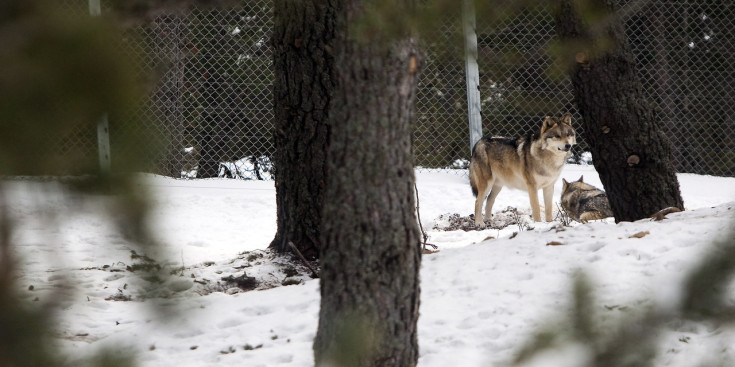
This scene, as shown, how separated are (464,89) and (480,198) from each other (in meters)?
2.13

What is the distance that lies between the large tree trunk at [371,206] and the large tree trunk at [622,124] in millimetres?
2791

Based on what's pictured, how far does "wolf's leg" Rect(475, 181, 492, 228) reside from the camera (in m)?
7.81

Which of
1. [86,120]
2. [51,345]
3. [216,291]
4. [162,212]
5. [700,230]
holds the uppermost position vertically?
[86,120]

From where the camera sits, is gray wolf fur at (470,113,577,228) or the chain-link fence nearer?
gray wolf fur at (470,113,577,228)

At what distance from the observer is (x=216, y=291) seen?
4.39 meters

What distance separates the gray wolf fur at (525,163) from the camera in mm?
7918

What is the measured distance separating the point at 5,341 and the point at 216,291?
354cm

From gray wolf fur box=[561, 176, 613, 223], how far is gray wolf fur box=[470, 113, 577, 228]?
25 cm

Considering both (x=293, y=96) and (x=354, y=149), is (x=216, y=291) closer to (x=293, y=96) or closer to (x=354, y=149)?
(x=293, y=96)

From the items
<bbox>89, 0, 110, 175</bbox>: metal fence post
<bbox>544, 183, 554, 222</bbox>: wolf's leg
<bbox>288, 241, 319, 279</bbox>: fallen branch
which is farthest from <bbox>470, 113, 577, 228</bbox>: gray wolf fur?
<bbox>89, 0, 110, 175</bbox>: metal fence post

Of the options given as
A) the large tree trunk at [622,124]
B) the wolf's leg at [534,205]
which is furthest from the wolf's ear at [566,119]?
the large tree trunk at [622,124]

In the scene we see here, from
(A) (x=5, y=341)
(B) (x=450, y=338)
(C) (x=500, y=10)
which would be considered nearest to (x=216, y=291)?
(B) (x=450, y=338)

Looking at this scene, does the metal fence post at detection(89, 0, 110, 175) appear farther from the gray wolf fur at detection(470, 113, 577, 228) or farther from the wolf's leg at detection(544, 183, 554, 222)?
the wolf's leg at detection(544, 183, 554, 222)

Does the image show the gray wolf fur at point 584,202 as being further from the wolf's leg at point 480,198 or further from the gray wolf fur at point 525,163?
the wolf's leg at point 480,198
